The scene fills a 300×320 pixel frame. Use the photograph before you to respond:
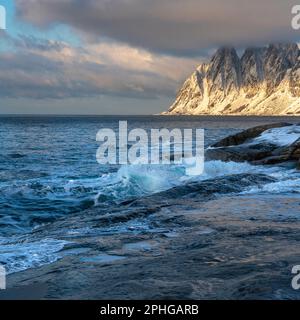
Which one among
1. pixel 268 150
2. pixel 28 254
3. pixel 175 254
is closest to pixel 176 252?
pixel 175 254

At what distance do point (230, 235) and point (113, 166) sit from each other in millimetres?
25362

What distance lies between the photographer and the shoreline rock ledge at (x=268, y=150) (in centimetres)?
2411

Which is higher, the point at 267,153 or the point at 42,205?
the point at 267,153

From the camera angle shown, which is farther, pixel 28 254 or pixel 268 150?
pixel 268 150

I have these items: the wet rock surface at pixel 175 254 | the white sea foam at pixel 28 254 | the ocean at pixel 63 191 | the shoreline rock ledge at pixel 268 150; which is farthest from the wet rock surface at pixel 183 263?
the shoreline rock ledge at pixel 268 150

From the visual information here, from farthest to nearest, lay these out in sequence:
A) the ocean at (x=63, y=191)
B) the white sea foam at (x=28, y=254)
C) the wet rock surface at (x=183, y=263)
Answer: the ocean at (x=63, y=191)
the white sea foam at (x=28, y=254)
the wet rock surface at (x=183, y=263)

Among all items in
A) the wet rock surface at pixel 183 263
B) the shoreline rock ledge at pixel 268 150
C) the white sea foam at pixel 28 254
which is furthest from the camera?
the shoreline rock ledge at pixel 268 150

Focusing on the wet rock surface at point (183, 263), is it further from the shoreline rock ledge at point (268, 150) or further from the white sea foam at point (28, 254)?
the shoreline rock ledge at point (268, 150)

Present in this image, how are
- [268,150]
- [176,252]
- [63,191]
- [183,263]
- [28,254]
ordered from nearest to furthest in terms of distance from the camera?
A: [183,263]
[176,252]
[28,254]
[63,191]
[268,150]

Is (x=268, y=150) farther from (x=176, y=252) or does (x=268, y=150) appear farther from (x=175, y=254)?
(x=175, y=254)

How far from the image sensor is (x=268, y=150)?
26.4 m

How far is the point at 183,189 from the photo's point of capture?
17703 mm
